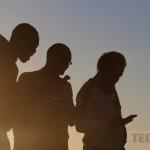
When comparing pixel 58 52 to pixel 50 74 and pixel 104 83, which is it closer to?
pixel 50 74

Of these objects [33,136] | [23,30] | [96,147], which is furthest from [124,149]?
[23,30]

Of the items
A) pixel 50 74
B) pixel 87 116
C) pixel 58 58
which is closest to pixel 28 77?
pixel 50 74

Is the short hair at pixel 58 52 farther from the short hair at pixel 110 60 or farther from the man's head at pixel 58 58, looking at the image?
the short hair at pixel 110 60

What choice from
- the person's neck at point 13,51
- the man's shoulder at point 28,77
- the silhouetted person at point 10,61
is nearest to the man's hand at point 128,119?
the man's shoulder at point 28,77

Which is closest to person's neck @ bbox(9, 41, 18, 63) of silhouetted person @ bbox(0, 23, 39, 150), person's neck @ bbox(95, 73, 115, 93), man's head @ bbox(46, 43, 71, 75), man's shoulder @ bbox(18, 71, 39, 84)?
silhouetted person @ bbox(0, 23, 39, 150)

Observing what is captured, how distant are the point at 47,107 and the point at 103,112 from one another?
2.65 ft

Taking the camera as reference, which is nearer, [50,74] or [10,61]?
[10,61]

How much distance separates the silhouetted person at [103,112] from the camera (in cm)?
954

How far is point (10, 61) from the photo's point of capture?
8.83 meters

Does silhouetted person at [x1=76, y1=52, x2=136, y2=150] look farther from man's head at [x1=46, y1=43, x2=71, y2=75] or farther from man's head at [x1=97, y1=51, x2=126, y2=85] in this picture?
man's head at [x1=46, y1=43, x2=71, y2=75]

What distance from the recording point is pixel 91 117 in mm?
9578

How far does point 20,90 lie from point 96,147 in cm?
133

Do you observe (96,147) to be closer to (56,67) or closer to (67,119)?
(67,119)

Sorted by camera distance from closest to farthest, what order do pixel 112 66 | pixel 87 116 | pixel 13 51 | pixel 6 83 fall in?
1. pixel 6 83
2. pixel 13 51
3. pixel 87 116
4. pixel 112 66
